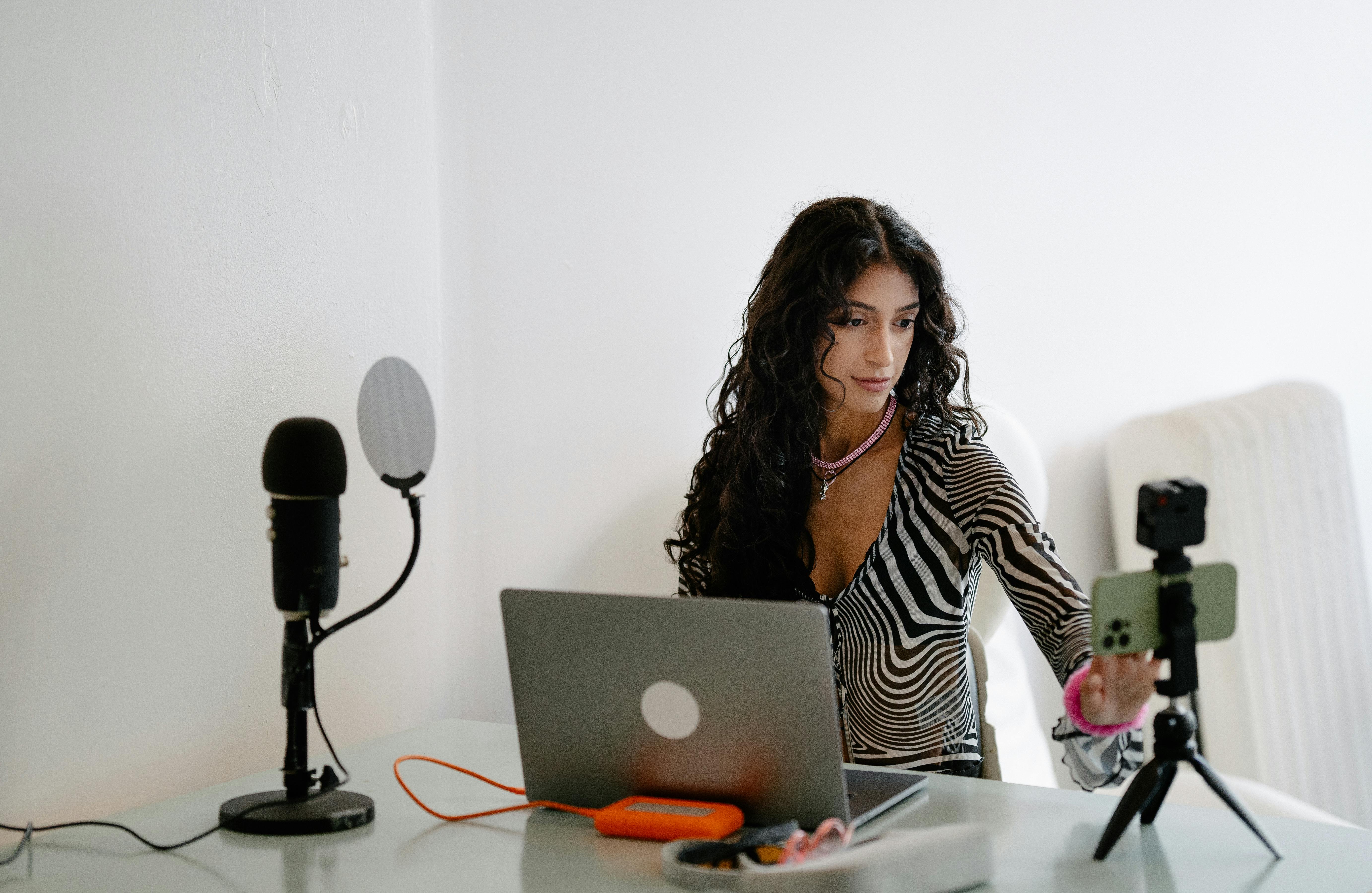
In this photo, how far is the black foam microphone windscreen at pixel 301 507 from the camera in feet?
4.08

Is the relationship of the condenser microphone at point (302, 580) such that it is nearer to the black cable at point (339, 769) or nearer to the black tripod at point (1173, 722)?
the black cable at point (339, 769)

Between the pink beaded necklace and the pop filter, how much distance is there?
25.1 inches

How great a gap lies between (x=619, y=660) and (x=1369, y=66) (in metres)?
2.53

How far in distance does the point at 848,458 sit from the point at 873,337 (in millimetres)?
216

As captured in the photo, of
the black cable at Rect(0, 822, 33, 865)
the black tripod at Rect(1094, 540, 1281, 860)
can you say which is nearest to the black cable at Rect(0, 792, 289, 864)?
the black cable at Rect(0, 822, 33, 865)

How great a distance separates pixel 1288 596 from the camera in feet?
8.15

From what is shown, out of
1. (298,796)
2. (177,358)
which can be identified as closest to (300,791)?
(298,796)

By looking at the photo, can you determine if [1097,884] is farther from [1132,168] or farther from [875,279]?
[1132,168]

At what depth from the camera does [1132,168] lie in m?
2.64

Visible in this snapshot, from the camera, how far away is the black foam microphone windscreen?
124 centimetres

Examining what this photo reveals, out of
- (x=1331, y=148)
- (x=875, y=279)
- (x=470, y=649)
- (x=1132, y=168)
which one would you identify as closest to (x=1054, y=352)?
(x=1132, y=168)

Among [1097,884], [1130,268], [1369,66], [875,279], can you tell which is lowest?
[1097,884]

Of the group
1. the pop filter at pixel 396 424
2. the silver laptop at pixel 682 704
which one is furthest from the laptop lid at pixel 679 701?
the pop filter at pixel 396 424

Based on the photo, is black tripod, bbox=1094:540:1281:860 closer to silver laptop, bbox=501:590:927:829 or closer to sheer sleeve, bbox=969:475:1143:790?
sheer sleeve, bbox=969:475:1143:790
